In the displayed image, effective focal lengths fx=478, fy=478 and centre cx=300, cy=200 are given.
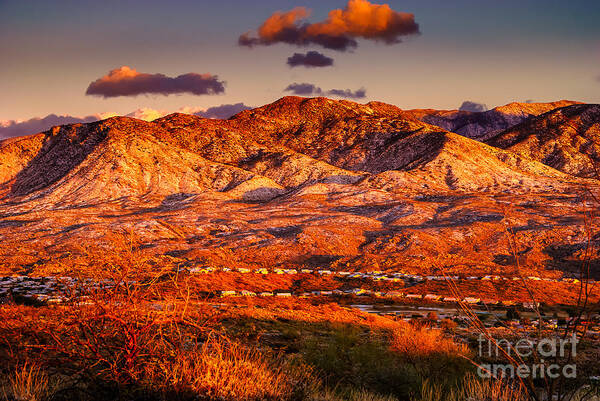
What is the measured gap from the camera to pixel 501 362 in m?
16.4

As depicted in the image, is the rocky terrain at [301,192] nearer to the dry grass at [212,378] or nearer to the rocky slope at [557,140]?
the rocky slope at [557,140]

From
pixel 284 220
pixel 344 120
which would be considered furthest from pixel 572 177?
pixel 284 220

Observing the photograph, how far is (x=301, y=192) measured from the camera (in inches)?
3939

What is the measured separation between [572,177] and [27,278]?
117839 mm

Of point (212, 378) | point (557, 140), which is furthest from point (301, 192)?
point (212, 378)

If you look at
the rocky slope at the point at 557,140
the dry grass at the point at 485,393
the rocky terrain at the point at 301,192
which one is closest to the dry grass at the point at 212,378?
the dry grass at the point at 485,393

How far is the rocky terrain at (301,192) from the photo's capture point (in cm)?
6088

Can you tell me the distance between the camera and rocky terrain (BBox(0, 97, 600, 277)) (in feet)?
200

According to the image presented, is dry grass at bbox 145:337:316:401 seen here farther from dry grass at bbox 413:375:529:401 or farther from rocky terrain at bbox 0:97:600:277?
rocky terrain at bbox 0:97:600:277

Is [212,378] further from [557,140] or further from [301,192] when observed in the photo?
[557,140]

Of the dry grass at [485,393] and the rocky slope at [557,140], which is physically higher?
the rocky slope at [557,140]

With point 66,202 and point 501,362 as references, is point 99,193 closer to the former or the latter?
point 66,202

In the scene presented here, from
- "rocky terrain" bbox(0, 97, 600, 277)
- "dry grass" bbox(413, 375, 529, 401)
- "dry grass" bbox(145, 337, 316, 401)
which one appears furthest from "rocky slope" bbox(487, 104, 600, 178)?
"dry grass" bbox(145, 337, 316, 401)

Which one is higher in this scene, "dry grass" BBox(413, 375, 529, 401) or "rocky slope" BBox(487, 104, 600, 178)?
"rocky slope" BBox(487, 104, 600, 178)
